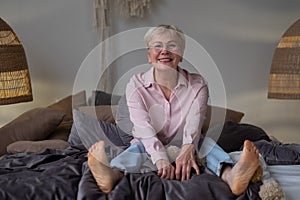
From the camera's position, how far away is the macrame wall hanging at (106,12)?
2852 mm

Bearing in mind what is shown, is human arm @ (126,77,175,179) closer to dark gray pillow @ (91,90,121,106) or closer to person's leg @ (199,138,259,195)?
person's leg @ (199,138,259,195)

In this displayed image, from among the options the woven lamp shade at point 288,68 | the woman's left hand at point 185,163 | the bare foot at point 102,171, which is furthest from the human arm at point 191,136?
the woven lamp shade at point 288,68

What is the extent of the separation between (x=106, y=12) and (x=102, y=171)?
1.70 m

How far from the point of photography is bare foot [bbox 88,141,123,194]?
4.54 ft

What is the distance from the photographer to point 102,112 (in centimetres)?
237

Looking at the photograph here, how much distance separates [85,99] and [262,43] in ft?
4.25

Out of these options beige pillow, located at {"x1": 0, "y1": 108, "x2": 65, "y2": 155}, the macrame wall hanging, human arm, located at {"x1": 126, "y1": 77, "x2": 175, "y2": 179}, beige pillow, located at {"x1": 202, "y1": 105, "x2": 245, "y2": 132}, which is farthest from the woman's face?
the macrame wall hanging

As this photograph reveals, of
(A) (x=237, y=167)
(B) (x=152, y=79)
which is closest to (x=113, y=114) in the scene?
(B) (x=152, y=79)

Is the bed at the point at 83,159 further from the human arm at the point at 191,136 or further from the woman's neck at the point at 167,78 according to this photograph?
the woman's neck at the point at 167,78

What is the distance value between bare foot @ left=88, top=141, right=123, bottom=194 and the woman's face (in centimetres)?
51

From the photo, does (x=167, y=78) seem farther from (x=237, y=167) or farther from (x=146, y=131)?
(x=237, y=167)

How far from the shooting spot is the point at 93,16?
2.87 m

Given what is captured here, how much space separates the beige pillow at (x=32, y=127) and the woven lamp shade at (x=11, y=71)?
1.47 feet

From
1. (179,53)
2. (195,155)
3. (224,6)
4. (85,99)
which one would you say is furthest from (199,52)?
(195,155)
